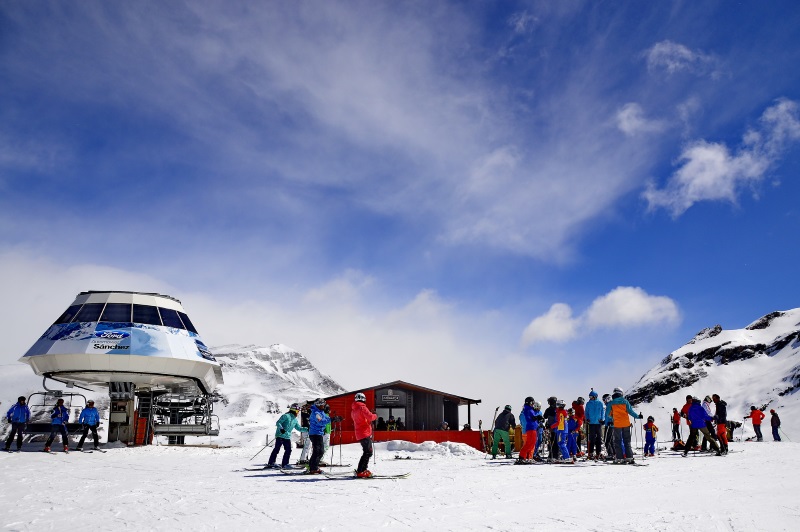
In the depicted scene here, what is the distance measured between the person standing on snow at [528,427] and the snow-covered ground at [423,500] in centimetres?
250

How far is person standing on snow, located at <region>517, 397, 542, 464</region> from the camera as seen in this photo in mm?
14492

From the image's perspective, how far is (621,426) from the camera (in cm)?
1386

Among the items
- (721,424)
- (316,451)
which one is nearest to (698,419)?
(721,424)

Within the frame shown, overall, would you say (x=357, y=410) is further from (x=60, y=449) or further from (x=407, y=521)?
(x=60, y=449)

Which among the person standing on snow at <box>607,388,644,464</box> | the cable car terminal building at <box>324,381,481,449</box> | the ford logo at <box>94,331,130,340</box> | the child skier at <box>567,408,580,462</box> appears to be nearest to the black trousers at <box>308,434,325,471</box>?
the person standing on snow at <box>607,388,644,464</box>

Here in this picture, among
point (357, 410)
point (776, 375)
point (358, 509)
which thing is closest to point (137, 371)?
point (357, 410)

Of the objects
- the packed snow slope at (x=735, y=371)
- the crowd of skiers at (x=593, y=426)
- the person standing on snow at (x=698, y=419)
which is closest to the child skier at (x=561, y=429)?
the crowd of skiers at (x=593, y=426)

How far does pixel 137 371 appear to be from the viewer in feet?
76.7

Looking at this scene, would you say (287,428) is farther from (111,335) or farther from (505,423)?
(111,335)

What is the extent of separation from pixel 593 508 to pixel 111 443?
2160 centimetres

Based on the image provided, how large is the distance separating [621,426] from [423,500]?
821 centimetres

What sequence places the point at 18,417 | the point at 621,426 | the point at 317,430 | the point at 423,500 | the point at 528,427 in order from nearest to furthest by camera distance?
the point at 423,500
the point at 317,430
the point at 621,426
the point at 528,427
the point at 18,417

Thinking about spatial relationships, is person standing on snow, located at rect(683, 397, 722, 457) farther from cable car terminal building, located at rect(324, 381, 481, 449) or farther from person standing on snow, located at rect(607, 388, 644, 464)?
cable car terminal building, located at rect(324, 381, 481, 449)

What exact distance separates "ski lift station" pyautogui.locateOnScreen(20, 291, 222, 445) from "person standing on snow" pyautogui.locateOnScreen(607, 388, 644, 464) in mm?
17811
